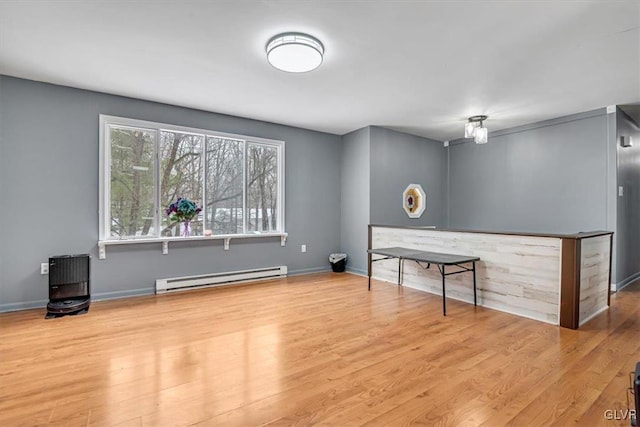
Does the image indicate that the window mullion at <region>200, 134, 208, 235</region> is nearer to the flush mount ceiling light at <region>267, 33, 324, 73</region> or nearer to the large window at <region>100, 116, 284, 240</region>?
the large window at <region>100, 116, 284, 240</region>

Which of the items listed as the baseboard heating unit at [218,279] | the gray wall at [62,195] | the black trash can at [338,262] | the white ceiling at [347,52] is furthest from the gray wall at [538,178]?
the gray wall at [62,195]

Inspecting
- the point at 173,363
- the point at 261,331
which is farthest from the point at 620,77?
the point at 173,363

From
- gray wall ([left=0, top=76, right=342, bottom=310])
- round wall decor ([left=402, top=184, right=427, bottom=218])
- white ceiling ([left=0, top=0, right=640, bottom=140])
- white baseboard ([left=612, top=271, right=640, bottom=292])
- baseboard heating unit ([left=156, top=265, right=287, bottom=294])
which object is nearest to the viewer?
white ceiling ([left=0, top=0, right=640, bottom=140])

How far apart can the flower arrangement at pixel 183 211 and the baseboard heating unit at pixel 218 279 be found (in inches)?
24.5

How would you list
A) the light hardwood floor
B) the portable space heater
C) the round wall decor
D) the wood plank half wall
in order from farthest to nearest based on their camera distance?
the round wall decor < the portable space heater < the wood plank half wall < the light hardwood floor

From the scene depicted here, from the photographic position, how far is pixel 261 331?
109 inches

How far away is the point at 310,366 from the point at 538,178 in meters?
4.78

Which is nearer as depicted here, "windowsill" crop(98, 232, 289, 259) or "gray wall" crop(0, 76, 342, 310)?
"gray wall" crop(0, 76, 342, 310)

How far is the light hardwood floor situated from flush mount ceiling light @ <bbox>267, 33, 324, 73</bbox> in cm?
233

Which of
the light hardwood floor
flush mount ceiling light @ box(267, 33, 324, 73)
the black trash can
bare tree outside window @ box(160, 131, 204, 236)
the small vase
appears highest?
flush mount ceiling light @ box(267, 33, 324, 73)

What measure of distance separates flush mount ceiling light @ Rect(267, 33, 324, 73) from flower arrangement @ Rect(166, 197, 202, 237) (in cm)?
233

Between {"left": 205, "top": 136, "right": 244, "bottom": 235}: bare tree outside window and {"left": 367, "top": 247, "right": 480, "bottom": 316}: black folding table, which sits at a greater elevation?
{"left": 205, "top": 136, "right": 244, "bottom": 235}: bare tree outside window

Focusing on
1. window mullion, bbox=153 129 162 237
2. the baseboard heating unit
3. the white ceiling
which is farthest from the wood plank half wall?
window mullion, bbox=153 129 162 237

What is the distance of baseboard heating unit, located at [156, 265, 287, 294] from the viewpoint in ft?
13.3
